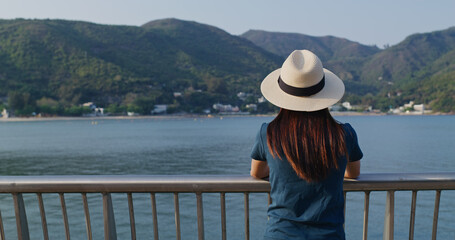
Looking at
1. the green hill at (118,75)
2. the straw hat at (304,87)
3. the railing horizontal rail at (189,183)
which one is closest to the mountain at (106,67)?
the green hill at (118,75)

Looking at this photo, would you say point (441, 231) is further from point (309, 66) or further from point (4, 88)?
point (4, 88)

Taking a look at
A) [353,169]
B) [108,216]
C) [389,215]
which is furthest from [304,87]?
[108,216]

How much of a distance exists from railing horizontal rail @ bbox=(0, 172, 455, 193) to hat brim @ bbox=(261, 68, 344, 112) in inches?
23.6

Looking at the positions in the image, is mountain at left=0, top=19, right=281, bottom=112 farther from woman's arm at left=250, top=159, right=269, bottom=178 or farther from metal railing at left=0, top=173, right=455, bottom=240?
woman's arm at left=250, top=159, right=269, bottom=178

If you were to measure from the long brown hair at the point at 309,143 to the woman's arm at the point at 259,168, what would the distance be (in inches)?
12.5

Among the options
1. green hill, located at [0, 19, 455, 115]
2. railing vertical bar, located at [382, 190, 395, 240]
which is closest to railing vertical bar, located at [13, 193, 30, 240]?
railing vertical bar, located at [382, 190, 395, 240]

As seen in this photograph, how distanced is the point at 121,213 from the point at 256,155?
46.5 ft

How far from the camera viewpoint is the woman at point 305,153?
71.7 inches

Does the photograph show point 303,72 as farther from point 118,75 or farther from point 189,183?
point 118,75

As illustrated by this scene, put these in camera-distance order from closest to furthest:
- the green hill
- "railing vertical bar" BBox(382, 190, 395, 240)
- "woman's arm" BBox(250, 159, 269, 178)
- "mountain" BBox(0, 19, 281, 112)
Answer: "woman's arm" BBox(250, 159, 269, 178)
"railing vertical bar" BBox(382, 190, 395, 240)
the green hill
"mountain" BBox(0, 19, 281, 112)

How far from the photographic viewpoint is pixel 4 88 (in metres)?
122

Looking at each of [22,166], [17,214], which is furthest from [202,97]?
[17,214]

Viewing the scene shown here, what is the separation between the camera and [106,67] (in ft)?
465

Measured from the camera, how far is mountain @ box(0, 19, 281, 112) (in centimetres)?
12756
